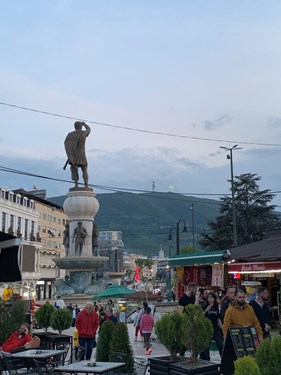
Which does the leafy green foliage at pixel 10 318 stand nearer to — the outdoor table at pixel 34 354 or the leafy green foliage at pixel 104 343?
the outdoor table at pixel 34 354

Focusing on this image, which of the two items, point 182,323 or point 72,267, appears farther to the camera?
point 72,267

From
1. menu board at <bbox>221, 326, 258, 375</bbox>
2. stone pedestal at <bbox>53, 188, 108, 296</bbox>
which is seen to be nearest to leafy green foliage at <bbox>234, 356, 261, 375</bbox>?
menu board at <bbox>221, 326, 258, 375</bbox>

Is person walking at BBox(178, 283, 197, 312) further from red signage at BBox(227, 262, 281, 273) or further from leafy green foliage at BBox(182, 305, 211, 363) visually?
red signage at BBox(227, 262, 281, 273)

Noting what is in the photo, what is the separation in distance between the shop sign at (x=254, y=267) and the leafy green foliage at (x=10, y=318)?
9.75 meters

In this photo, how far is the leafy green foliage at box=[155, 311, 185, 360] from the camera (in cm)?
751

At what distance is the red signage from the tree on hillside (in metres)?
30.9

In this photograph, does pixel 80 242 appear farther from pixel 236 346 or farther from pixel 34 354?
pixel 236 346

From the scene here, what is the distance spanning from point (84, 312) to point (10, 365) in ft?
11.6

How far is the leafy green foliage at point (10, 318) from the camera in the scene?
955cm

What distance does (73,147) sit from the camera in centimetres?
3334

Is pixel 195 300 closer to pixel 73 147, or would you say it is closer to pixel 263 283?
pixel 263 283

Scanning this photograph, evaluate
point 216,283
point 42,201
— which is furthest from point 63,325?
point 42,201

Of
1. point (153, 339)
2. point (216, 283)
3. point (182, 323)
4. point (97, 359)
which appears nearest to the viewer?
point (182, 323)

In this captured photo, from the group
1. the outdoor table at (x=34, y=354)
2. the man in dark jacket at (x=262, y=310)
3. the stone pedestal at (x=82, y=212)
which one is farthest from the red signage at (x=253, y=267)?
the stone pedestal at (x=82, y=212)
